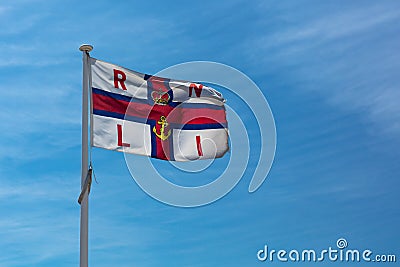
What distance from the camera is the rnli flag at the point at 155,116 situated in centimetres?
1825

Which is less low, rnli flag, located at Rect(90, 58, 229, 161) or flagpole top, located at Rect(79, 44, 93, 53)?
flagpole top, located at Rect(79, 44, 93, 53)

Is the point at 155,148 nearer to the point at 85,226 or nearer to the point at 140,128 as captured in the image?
the point at 140,128

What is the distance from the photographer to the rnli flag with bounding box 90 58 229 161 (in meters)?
18.2

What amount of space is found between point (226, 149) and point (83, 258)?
237 inches

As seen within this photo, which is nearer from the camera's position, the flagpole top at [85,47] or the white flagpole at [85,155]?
the white flagpole at [85,155]

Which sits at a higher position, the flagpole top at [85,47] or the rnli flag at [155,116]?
the flagpole top at [85,47]

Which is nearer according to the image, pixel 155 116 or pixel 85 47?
pixel 85 47

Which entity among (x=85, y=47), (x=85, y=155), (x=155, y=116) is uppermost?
(x=85, y=47)

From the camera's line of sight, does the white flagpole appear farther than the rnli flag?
No

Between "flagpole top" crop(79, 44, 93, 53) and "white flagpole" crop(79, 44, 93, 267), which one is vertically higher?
"flagpole top" crop(79, 44, 93, 53)

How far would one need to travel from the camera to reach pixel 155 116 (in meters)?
19.7

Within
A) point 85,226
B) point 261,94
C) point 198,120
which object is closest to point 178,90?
point 198,120

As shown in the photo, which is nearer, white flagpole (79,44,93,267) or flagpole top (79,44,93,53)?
white flagpole (79,44,93,267)

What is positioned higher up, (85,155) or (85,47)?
(85,47)
